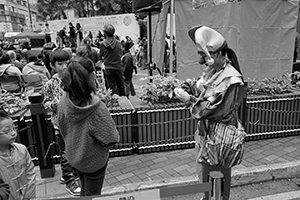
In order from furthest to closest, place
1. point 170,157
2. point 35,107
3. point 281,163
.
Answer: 1. point 170,157
2. point 281,163
3. point 35,107

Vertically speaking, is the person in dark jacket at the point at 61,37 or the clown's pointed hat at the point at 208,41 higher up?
the person in dark jacket at the point at 61,37

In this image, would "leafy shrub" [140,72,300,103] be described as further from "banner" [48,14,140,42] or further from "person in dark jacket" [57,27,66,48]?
"banner" [48,14,140,42]

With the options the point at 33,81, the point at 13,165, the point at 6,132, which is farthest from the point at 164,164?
the point at 33,81

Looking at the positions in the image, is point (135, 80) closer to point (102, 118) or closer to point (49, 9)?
point (102, 118)

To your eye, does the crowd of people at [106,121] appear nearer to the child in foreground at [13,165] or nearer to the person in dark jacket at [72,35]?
the child in foreground at [13,165]

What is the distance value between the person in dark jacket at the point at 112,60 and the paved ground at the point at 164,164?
2.59 m

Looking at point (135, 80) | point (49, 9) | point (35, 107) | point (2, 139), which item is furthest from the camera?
point (49, 9)

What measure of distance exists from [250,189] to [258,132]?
1.47 meters

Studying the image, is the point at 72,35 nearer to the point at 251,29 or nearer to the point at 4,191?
the point at 251,29

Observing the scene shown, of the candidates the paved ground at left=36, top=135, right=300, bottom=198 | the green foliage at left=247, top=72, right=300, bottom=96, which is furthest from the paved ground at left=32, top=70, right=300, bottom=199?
the green foliage at left=247, top=72, right=300, bottom=96

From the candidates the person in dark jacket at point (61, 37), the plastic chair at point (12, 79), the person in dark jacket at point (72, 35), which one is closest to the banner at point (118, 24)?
the person in dark jacket at point (72, 35)

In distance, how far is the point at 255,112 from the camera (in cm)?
455

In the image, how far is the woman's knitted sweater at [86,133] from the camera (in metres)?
2.23

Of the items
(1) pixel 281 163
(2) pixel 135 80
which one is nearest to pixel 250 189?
(1) pixel 281 163
